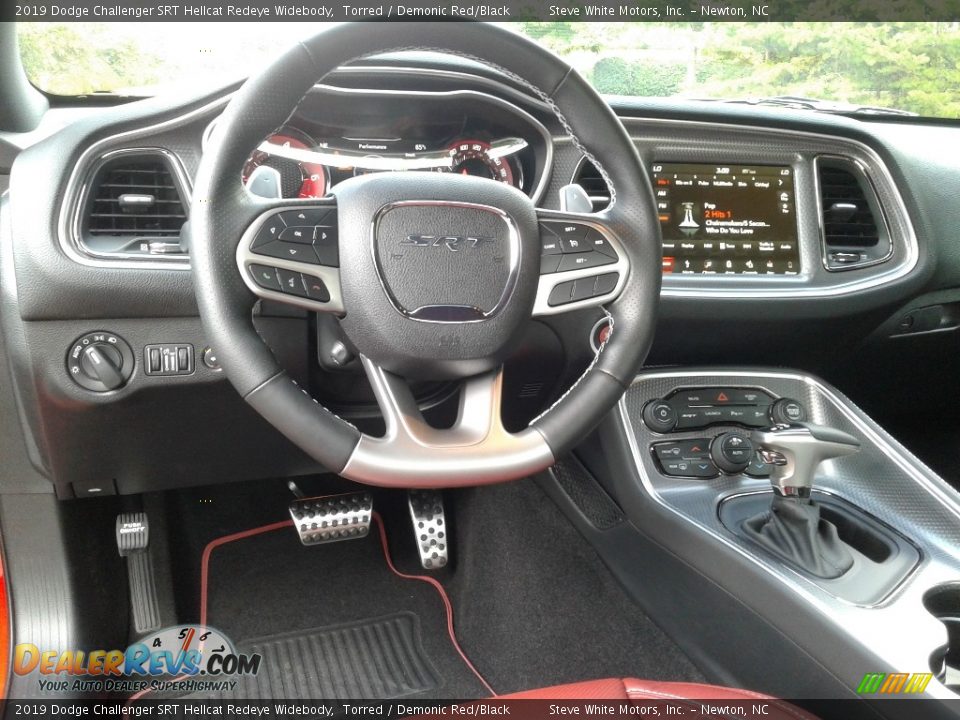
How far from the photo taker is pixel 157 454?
153 centimetres

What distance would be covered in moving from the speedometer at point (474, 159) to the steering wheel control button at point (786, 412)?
767mm

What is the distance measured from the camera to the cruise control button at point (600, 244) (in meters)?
1.12

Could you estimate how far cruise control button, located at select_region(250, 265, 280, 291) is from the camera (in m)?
1.00

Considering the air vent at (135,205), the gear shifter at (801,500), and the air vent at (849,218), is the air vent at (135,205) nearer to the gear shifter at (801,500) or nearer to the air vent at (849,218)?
the gear shifter at (801,500)

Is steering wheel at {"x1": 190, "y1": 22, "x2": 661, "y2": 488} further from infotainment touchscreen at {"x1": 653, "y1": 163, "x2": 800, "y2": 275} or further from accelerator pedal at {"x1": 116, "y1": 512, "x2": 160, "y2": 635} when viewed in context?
accelerator pedal at {"x1": 116, "y1": 512, "x2": 160, "y2": 635}

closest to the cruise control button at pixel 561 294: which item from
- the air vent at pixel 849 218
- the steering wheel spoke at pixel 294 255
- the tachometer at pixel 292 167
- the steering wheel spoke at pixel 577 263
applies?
the steering wheel spoke at pixel 577 263

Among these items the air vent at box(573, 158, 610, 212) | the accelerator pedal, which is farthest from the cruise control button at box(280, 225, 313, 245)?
the accelerator pedal

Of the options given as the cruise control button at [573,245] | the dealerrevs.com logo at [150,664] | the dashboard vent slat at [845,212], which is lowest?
the dealerrevs.com logo at [150,664]

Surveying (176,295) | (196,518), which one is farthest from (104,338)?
(196,518)

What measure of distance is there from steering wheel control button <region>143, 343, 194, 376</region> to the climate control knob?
101 cm

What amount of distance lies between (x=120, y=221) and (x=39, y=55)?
0.42 m

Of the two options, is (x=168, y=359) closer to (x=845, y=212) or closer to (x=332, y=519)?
(x=332, y=519)

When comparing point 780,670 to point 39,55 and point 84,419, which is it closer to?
point 84,419

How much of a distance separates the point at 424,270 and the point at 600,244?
252 millimetres
